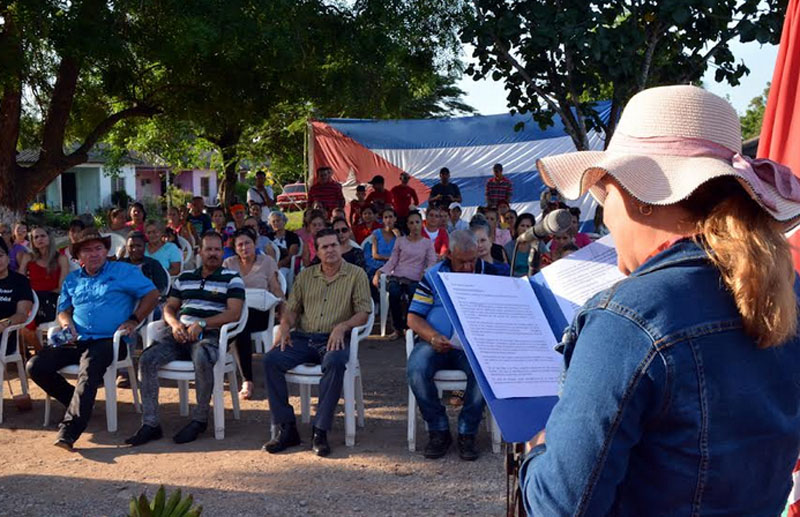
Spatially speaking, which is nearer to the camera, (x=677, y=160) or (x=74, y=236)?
(x=677, y=160)

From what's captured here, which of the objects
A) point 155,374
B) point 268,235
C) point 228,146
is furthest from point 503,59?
point 228,146

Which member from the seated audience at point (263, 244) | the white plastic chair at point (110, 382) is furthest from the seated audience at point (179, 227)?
the white plastic chair at point (110, 382)

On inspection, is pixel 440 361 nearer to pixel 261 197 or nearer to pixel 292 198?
pixel 261 197

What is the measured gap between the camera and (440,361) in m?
5.49

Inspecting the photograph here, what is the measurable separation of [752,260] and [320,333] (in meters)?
4.83

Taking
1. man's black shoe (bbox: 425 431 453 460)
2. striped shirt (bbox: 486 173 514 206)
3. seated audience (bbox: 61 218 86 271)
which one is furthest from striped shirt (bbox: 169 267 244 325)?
striped shirt (bbox: 486 173 514 206)

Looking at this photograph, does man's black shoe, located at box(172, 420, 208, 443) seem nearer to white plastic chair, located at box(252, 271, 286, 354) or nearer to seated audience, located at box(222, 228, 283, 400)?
seated audience, located at box(222, 228, 283, 400)

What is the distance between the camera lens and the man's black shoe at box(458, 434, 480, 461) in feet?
17.4

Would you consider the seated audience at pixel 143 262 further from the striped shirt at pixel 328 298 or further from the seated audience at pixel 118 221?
the seated audience at pixel 118 221

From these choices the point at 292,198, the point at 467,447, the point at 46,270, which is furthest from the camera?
the point at 292,198

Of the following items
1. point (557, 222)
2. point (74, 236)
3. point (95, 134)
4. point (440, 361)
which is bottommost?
point (440, 361)

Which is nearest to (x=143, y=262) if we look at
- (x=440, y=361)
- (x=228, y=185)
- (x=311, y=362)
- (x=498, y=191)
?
(x=311, y=362)

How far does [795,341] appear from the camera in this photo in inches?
53.2

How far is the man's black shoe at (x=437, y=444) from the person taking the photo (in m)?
5.33
